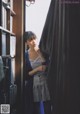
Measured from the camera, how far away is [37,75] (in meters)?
2.93

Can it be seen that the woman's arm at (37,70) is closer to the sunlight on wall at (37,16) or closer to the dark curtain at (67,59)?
the sunlight on wall at (37,16)

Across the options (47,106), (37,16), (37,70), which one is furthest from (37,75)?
(37,16)

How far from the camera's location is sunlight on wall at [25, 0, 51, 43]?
2.87 metres

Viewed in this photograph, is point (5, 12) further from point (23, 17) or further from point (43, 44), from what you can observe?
point (23, 17)

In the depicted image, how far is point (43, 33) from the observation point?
2600 millimetres

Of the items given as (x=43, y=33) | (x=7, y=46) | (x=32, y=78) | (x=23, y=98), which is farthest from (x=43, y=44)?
(x=23, y=98)

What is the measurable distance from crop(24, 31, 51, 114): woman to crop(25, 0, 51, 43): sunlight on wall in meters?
0.07

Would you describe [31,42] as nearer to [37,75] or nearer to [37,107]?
[37,75]

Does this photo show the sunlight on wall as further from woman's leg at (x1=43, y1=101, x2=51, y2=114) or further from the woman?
woman's leg at (x1=43, y1=101, x2=51, y2=114)

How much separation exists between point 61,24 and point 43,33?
0.29 m

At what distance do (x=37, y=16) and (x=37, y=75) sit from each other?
591mm

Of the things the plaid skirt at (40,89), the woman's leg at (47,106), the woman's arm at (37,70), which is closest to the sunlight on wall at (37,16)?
the woman's arm at (37,70)

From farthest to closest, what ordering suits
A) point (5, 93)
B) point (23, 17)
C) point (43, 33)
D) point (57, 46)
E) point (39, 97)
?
1. point (23, 17)
2. point (39, 97)
3. point (43, 33)
4. point (57, 46)
5. point (5, 93)

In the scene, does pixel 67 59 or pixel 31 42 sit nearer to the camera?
pixel 67 59
